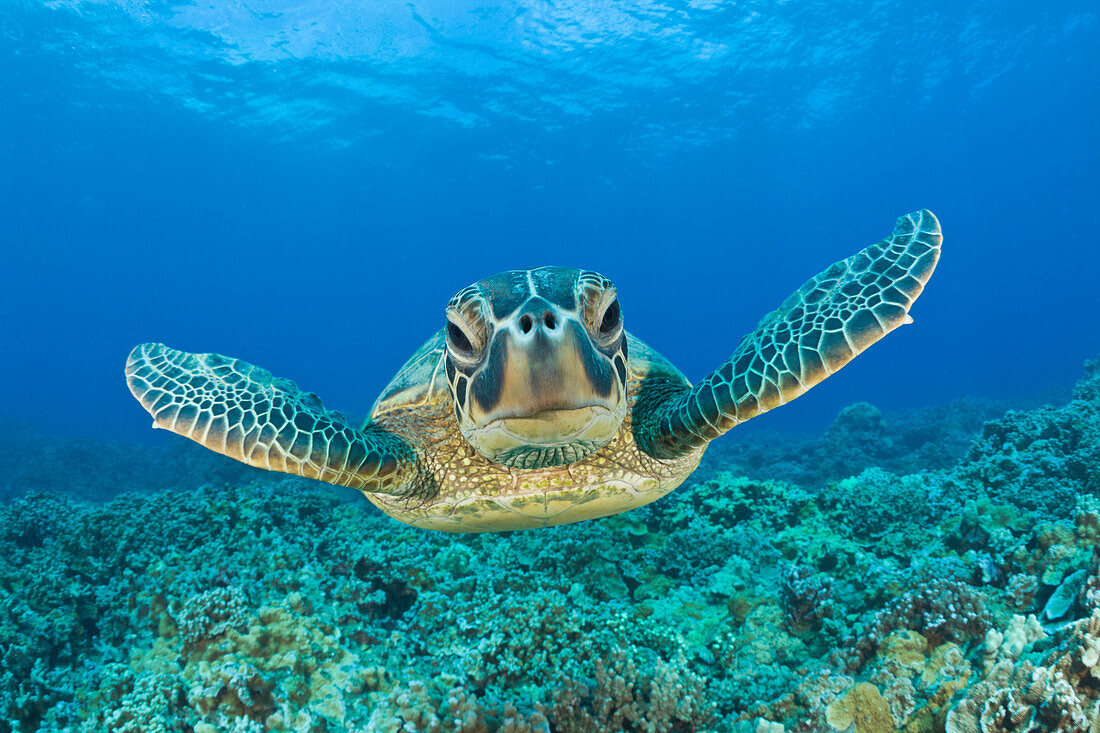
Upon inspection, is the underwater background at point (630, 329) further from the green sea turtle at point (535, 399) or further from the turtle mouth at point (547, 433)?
the turtle mouth at point (547, 433)

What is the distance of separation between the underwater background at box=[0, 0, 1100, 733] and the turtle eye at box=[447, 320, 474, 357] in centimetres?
168

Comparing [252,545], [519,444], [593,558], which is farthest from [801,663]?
[252,545]

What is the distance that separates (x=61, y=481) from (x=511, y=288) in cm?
1404

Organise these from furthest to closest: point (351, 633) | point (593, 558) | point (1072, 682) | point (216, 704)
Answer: point (593, 558) → point (351, 633) → point (216, 704) → point (1072, 682)

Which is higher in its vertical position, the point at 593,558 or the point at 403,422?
the point at 403,422

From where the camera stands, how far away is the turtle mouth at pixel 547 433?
188 cm

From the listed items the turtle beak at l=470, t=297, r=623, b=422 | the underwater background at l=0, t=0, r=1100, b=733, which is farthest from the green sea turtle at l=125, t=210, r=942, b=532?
the underwater background at l=0, t=0, r=1100, b=733

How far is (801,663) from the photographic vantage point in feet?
9.14

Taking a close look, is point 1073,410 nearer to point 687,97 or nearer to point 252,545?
point 252,545

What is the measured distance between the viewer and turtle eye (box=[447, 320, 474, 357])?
2.14 metres

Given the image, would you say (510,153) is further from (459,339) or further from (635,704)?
(635,704)

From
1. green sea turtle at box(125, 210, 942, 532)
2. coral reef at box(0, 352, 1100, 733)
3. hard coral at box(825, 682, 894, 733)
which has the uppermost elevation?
green sea turtle at box(125, 210, 942, 532)

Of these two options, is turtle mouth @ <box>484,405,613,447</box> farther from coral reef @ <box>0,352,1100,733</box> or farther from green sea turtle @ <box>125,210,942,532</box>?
coral reef @ <box>0,352,1100,733</box>

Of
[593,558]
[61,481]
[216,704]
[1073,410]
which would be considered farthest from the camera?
[61,481]
